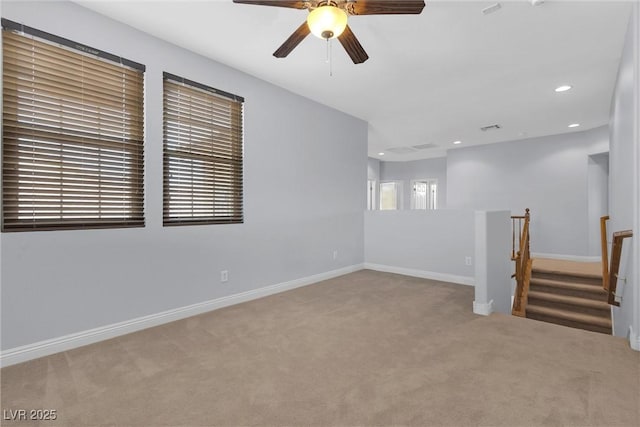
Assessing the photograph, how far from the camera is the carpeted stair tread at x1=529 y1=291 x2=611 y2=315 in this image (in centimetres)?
421

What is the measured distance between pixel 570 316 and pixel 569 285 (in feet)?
1.98

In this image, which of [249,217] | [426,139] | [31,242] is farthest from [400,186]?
[31,242]

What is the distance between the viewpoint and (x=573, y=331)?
2.65 meters

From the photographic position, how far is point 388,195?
9.87 m

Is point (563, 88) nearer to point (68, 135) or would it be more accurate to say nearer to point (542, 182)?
point (542, 182)

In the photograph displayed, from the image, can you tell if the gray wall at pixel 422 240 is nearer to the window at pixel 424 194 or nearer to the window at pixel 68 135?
the window at pixel 68 135

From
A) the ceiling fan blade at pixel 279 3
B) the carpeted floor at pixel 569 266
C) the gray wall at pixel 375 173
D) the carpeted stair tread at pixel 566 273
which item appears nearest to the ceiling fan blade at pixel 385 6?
the ceiling fan blade at pixel 279 3

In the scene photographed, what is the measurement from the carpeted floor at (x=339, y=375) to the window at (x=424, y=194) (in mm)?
6326

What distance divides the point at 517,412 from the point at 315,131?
383 cm

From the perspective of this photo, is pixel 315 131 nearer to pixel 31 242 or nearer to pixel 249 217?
pixel 249 217

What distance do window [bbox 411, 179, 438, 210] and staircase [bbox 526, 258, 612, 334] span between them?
4.00 m

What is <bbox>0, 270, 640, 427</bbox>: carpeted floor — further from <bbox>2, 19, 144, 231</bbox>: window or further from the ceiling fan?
the ceiling fan

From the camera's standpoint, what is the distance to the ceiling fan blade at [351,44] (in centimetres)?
211

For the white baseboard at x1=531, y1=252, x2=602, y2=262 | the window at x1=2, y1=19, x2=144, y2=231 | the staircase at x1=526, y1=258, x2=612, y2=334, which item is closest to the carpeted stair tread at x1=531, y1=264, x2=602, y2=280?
the staircase at x1=526, y1=258, x2=612, y2=334
